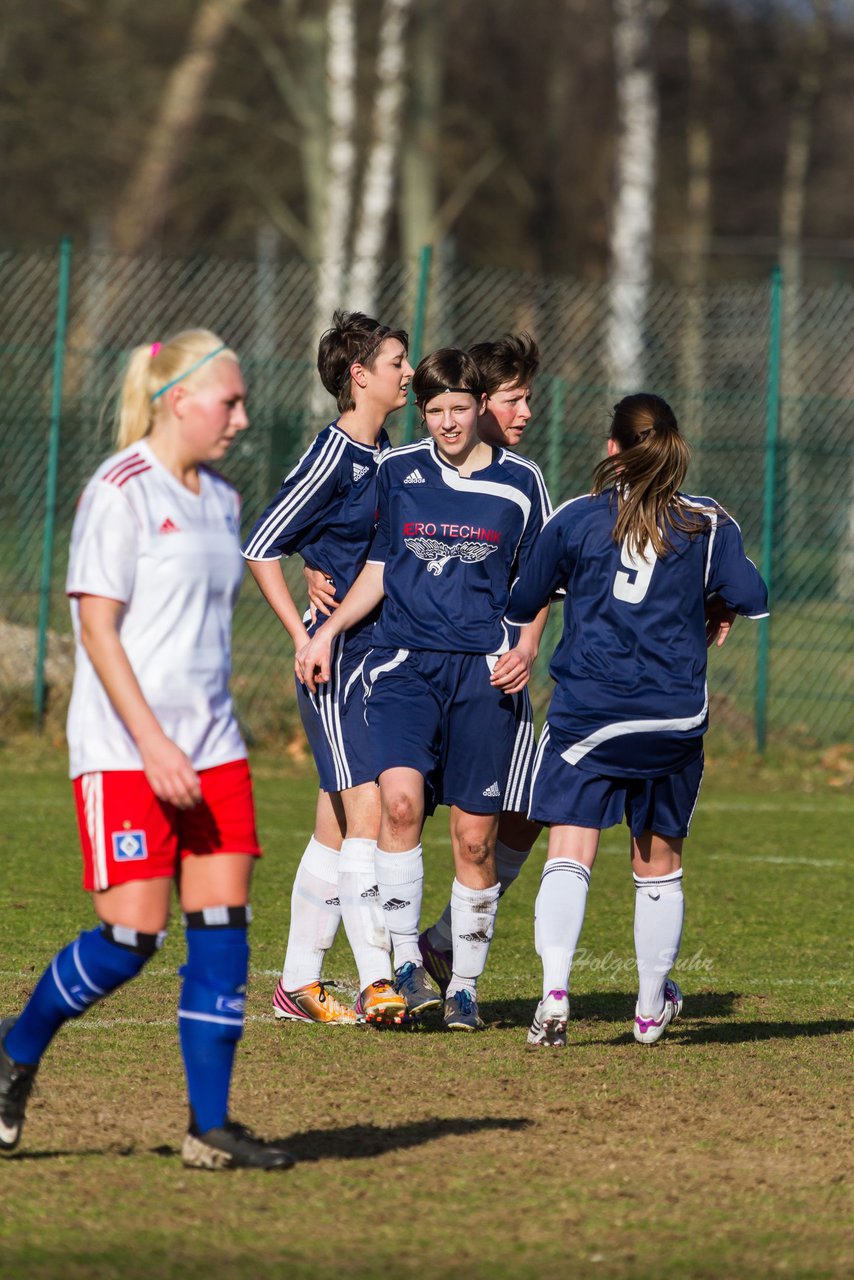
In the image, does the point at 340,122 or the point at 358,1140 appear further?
the point at 340,122

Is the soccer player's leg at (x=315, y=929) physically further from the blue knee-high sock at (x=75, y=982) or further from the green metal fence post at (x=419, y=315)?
the green metal fence post at (x=419, y=315)

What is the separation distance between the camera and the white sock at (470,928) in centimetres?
627

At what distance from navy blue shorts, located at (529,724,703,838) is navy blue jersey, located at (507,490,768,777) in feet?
0.18

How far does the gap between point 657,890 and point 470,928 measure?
60 centimetres

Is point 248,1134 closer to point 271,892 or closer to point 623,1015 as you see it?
point 623,1015

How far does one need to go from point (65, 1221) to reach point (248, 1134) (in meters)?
0.51

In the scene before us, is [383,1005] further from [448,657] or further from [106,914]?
[106,914]

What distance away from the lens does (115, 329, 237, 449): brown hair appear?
4410mm

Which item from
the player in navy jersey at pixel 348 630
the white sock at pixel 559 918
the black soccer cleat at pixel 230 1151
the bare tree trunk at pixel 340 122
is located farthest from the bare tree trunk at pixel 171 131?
the black soccer cleat at pixel 230 1151

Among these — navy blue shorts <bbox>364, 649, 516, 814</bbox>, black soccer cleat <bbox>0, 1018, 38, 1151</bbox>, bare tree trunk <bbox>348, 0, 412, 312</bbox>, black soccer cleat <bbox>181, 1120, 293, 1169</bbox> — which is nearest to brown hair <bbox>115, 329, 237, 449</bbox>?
black soccer cleat <bbox>0, 1018, 38, 1151</bbox>

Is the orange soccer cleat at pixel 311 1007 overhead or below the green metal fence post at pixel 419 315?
below

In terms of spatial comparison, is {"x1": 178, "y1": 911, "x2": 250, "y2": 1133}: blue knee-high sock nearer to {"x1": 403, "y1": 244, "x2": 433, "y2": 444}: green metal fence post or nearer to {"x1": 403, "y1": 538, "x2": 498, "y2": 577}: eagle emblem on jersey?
{"x1": 403, "y1": 538, "x2": 498, "y2": 577}: eagle emblem on jersey

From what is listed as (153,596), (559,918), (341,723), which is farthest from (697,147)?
(153,596)

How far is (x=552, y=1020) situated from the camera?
19.4 feet
